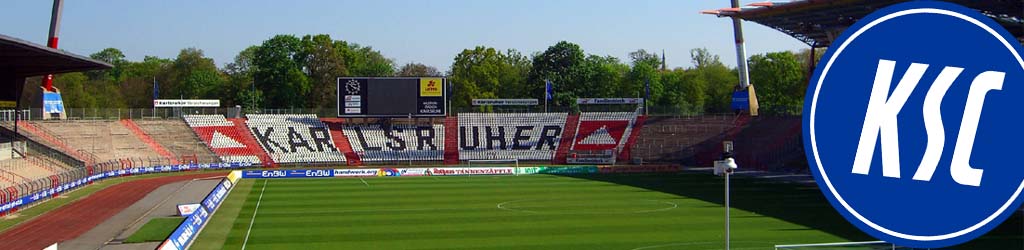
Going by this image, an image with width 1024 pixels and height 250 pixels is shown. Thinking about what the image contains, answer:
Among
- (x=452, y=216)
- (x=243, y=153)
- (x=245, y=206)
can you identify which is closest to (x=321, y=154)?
(x=243, y=153)

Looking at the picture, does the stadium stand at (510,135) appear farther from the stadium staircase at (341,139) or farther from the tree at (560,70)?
the tree at (560,70)

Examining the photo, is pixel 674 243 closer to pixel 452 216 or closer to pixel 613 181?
pixel 452 216

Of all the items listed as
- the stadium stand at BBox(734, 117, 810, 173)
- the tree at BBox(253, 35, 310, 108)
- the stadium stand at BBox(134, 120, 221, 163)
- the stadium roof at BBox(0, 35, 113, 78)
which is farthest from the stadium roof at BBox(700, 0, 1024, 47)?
the tree at BBox(253, 35, 310, 108)

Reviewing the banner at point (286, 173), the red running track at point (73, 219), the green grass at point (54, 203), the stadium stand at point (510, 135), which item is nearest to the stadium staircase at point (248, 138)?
the banner at point (286, 173)

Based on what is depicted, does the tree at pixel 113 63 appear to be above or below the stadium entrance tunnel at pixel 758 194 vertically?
above

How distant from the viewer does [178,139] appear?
74875mm

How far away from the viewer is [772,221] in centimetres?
3541

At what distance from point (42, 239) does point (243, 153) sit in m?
43.6

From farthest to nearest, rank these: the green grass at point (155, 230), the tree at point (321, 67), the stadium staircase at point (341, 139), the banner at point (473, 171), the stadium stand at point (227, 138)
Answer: the tree at point (321, 67), the stadium staircase at point (341, 139), the stadium stand at point (227, 138), the banner at point (473, 171), the green grass at point (155, 230)

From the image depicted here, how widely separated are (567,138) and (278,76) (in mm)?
42556

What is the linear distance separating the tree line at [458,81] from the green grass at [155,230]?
70.8 meters

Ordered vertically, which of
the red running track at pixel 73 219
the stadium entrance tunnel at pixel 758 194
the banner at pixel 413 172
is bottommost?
the red running track at pixel 73 219

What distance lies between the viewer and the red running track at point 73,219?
32084 millimetres

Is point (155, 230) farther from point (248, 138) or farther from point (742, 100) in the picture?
point (742, 100)
